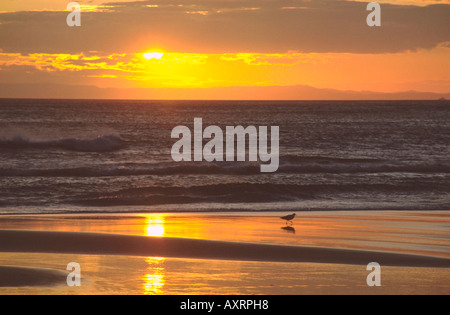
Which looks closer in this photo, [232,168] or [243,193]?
[243,193]

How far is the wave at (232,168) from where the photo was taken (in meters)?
29.4

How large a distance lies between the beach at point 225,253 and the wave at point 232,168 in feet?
39.7

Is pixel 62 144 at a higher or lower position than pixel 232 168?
higher

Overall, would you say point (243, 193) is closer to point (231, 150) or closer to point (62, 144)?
point (231, 150)

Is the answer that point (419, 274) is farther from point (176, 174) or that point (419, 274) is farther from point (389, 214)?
point (176, 174)

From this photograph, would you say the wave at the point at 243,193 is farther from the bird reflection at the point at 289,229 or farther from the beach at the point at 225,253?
the bird reflection at the point at 289,229

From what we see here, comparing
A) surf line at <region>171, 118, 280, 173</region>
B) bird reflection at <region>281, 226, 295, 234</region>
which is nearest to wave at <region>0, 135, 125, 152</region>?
surf line at <region>171, 118, 280, 173</region>

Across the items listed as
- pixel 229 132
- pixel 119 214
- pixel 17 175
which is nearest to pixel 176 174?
pixel 17 175

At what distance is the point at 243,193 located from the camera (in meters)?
23.6

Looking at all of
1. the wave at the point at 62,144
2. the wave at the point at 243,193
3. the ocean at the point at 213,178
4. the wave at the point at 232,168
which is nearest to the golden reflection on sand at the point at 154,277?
the ocean at the point at 213,178

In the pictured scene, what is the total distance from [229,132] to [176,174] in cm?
3820

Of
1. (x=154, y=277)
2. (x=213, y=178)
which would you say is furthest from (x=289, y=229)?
(x=213, y=178)

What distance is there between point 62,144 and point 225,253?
1332 inches

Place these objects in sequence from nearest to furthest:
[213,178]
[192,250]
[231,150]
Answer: [192,250]
[213,178]
[231,150]
